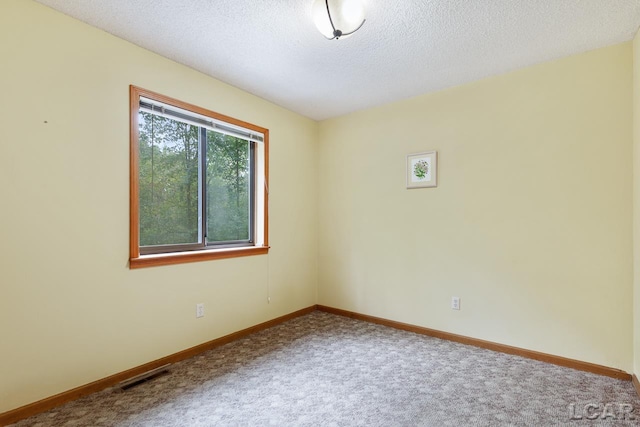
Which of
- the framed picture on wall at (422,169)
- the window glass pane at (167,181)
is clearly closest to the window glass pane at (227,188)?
the window glass pane at (167,181)

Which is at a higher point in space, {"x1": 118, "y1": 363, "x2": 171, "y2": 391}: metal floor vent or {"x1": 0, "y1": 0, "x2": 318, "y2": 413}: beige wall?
{"x1": 0, "y1": 0, "x2": 318, "y2": 413}: beige wall

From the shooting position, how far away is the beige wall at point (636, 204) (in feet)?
6.74

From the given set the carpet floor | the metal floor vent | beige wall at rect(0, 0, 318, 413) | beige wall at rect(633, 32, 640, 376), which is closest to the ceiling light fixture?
beige wall at rect(0, 0, 318, 413)

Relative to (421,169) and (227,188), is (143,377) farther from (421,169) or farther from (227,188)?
(421,169)

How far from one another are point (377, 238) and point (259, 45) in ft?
7.33

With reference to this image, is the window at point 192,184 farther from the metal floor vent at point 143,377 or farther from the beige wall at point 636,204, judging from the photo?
the beige wall at point 636,204

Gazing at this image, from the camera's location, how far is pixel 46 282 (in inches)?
73.4

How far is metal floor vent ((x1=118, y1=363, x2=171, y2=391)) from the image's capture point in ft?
6.87

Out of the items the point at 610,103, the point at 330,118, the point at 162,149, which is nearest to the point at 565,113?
the point at 610,103

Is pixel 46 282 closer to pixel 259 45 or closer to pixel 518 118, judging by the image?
pixel 259 45

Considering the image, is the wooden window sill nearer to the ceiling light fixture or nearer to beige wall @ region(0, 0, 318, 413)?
beige wall @ region(0, 0, 318, 413)

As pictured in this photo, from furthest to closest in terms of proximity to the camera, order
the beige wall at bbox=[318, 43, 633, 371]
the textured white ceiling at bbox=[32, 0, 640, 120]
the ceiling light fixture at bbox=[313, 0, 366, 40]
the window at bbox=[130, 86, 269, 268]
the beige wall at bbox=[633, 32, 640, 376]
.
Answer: the window at bbox=[130, 86, 269, 268] < the beige wall at bbox=[318, 43, 633, 371] < the beige wall at bbox=[633, 32, 640, 376] < the textured white ceiling at bbox=[32, 0, 640, 120] < the ceiling light fixture at bbox=[313, 0, 366, 40]

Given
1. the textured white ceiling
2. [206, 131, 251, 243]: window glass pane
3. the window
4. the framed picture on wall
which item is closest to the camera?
the textured white ceiling

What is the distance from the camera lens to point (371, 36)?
7.02 ft
